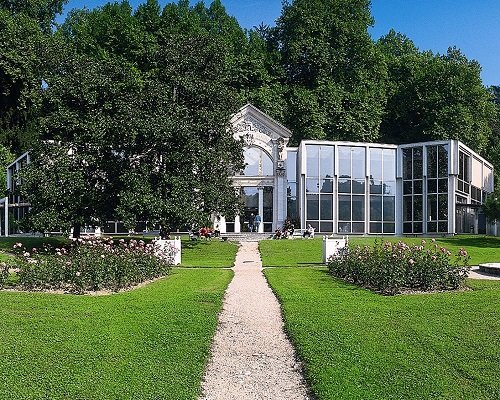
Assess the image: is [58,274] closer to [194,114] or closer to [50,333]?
[50,333]

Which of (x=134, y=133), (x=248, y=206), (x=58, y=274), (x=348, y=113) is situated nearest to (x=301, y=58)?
(x=348, y=113)

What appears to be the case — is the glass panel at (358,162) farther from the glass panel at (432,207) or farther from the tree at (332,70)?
the tree at (332,70)

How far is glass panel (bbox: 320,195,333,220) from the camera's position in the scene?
140 ft

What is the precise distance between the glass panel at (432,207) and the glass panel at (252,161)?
11850mm

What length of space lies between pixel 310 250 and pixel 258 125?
1705 cm

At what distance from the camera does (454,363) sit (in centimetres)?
754

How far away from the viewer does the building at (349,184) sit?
42.5m

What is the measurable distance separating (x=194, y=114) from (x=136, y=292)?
1543 cm

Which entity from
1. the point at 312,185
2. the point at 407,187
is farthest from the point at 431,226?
the point at 312,185

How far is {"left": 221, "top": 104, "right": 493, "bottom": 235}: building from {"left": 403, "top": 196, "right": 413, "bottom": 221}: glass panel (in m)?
0.07

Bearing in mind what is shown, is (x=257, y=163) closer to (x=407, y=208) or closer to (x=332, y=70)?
(x=407, y=208)

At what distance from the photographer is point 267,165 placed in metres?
44.1

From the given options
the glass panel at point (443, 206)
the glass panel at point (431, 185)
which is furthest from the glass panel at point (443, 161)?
the glass panel at point (443, 206)

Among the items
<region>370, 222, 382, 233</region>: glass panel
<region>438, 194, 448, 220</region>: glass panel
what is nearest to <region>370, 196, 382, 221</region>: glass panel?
<region>370, 222, 382, 233</region>: glass panel
